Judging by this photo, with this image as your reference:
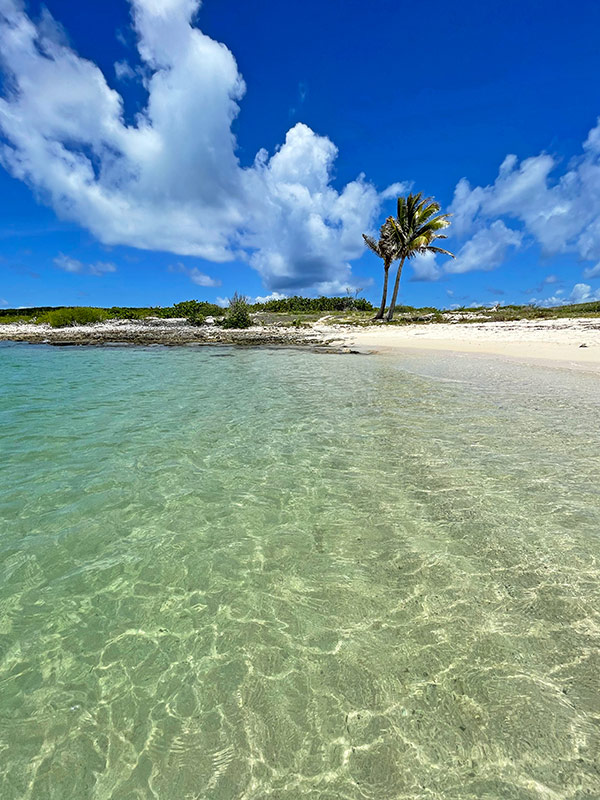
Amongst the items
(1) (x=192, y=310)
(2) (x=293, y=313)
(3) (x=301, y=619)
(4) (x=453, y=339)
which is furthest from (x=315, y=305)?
(3) (x=301, y=619)

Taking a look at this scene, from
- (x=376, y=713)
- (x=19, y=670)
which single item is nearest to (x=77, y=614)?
(x=19, y=670)

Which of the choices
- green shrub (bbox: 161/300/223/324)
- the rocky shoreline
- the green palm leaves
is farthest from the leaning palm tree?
green shrub (bbox: 161/300/223/324)

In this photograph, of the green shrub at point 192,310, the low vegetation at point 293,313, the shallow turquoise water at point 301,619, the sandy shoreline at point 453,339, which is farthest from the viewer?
the green shrub at point 192,310

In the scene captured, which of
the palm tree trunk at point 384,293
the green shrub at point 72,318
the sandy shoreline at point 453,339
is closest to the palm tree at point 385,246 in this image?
the palm tree trunk at point 384,293

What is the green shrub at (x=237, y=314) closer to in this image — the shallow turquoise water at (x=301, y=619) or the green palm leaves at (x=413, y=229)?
the green palm leaves at (x=413, y=229)

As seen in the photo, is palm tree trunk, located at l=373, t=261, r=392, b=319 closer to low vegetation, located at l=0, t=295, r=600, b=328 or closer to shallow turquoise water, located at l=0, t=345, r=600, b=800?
low vegetation, located at l=0, t=295, r=600, b=328

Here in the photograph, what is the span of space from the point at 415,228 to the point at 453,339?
2087 centimetres

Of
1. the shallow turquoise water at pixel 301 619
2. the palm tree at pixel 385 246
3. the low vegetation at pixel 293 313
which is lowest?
the shallow turquoise water at pixel 301 619

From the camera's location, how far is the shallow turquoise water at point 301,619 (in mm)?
2123

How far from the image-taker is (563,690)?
8.14 ft

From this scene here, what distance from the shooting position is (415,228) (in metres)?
42.4

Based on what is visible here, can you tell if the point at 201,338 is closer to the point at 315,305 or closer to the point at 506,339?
the point at 506,339

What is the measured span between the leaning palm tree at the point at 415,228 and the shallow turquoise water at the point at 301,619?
39.3 meters

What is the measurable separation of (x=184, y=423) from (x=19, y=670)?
20.1 ft
